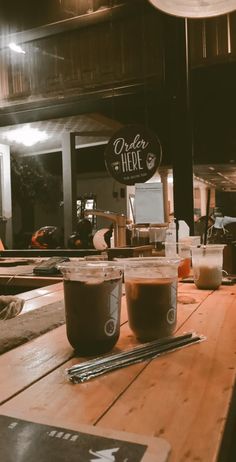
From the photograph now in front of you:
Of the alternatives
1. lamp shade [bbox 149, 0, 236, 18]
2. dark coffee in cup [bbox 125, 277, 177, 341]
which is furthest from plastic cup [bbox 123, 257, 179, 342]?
lamp shade [bbox 149, 0, 236, 18]

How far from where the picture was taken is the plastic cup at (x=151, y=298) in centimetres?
115

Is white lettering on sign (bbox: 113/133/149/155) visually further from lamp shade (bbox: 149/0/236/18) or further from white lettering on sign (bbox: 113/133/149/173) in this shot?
lamp shade (bbox: 149/0/236/18)

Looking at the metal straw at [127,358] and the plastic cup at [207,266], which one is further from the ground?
the plastic cup at [207,266]

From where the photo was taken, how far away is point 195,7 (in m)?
2.40

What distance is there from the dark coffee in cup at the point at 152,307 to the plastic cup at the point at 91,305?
11 centimetres

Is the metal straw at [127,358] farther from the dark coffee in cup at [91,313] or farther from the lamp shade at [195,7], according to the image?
the lamp shade at [195,7]

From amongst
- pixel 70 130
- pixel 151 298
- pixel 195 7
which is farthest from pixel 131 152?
pixel 70 130

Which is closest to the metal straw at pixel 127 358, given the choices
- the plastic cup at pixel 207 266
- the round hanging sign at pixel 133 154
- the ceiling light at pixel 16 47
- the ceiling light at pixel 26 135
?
the plastic cup at pixel 207 266

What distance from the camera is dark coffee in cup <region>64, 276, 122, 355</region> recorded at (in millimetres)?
1017

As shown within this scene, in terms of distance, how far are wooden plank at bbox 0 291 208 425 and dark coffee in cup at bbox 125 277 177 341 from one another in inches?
3.2

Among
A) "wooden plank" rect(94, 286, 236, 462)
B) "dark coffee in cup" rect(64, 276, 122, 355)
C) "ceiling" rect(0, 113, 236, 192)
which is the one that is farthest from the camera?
"ceiling" rect(0, 113, 236, 192)

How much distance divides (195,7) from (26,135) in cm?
624

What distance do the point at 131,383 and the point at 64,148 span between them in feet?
24.9

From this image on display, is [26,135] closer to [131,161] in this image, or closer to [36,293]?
[131,161]
